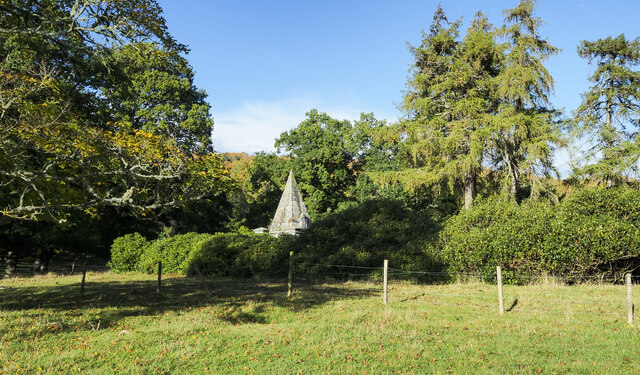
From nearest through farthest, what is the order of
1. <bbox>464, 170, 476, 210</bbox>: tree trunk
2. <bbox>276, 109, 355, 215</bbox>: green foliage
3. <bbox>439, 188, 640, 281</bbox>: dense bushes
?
<bbox>439, 188, 640, 281</bbox>: dense bushes, <bbox>464, 170, 476, 210</bbox>: tree trunk, <bbox>276, 109, 355, 215</bbox>: green foliage

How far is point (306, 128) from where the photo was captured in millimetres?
43875

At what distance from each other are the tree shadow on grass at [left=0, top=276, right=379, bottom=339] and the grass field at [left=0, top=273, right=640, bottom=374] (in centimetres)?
6

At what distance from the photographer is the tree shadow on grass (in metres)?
9.96

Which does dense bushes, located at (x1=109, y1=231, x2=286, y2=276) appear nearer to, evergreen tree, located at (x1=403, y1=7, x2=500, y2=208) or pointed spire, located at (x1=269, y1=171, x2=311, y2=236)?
pointed spire, located at (x1=269, y1=171, x2=311, y2=236)

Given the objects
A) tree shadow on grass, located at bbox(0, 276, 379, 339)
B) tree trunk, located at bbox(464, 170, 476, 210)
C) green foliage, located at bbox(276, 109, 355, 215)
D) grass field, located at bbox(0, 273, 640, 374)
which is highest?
green foliage, located at bbox(276, 109, 355, 215)

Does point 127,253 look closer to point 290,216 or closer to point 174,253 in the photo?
point 174,253

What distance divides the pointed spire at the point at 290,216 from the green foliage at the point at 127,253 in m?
9.84

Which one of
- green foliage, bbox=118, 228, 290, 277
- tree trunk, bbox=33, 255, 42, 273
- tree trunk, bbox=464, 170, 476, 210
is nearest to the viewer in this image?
green foliage, bbox=118, 228, 290, 277

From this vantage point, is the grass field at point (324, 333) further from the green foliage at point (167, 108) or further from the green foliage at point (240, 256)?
the green foliage at point (167, 108)

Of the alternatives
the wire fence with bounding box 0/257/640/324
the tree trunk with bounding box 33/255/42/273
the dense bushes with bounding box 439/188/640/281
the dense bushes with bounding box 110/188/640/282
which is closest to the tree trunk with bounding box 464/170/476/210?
the dense bushes with bounding box 110/188/640/282

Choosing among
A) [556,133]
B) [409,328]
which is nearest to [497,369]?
[409,328]

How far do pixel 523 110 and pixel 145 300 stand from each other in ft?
77.9

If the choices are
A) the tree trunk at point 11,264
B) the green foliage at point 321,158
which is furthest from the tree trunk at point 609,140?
the tree trunk at point 11,264

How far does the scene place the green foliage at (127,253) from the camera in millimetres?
25109
